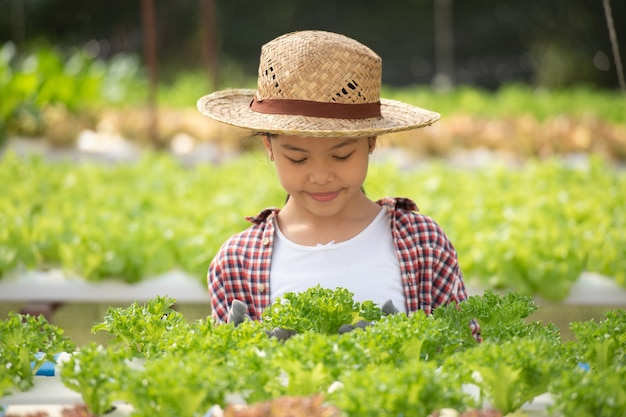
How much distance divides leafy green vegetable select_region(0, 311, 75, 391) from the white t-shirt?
2.09 feet

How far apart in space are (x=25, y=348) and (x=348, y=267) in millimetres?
899

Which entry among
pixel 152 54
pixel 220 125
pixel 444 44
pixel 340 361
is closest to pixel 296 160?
pixel 340 361

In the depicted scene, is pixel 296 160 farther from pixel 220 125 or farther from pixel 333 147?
pixel 220 125

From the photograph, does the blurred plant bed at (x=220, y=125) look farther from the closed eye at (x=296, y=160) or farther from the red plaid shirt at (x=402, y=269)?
the closed eye at (x=296, y=160)

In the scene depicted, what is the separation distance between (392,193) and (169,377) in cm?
402

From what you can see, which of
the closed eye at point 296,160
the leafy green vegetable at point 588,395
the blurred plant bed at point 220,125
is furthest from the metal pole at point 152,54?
the leafy green vegetable at point 588,395

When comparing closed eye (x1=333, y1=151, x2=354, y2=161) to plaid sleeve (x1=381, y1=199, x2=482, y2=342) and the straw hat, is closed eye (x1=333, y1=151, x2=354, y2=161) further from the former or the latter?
plaid sleeve (x1=381, y1=199, x2=482, y2=342)

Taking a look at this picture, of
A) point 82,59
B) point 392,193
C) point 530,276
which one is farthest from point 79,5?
point 530,276

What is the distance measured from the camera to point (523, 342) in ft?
6.87

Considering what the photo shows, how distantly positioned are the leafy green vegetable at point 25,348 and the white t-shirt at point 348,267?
64 centimetres

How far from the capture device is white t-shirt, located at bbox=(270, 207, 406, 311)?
2713 millimetres

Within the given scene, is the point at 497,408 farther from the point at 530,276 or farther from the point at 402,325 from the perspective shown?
the point at 530,276

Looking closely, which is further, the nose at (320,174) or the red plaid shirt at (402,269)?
the red plaid shirt at (402,269)

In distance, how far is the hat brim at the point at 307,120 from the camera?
2.46 meters
